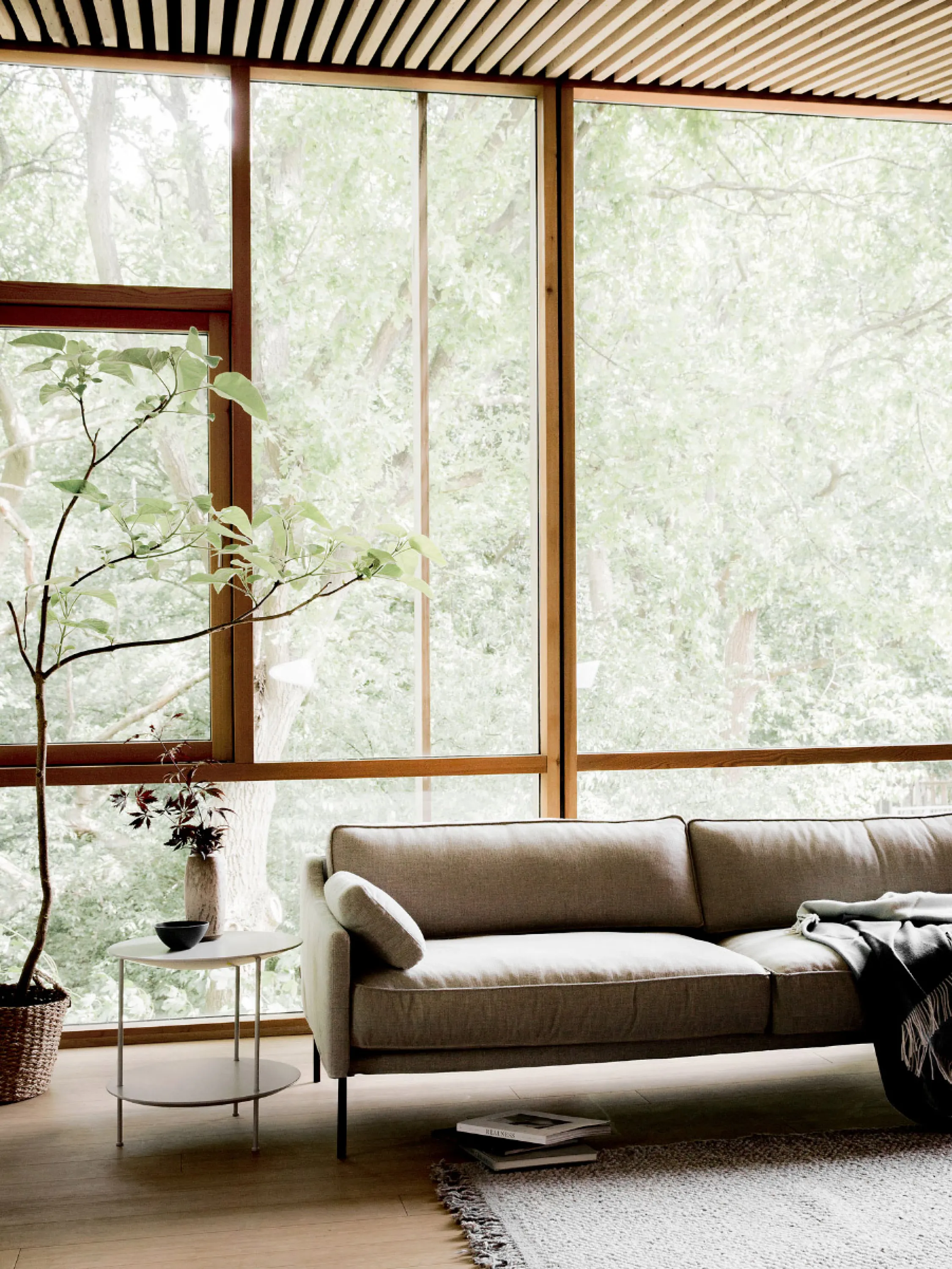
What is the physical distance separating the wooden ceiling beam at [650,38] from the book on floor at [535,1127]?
3.20 meters

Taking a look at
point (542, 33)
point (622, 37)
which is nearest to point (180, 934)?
point (542, 33)

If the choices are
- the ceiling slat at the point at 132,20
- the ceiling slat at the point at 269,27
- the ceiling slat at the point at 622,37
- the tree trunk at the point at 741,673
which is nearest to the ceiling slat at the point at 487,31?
the ceiling slat at the point at 622,37

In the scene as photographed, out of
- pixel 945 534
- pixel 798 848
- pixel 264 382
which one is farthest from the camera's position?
pixel 945 534

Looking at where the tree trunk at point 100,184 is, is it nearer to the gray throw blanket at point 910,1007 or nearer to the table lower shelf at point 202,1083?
the table lower shelf at point 202,1083

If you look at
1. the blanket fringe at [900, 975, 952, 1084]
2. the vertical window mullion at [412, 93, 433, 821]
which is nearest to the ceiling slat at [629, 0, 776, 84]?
the vertical window mullion at [412, 93, 433, 821]

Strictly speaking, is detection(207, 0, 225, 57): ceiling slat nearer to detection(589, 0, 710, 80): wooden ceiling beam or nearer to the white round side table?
detection(589, 0, 710, 80): wooden ceiling beam

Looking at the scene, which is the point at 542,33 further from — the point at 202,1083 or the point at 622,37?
the point at 202,1083

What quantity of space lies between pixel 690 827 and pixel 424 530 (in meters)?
1.33

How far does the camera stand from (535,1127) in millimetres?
3016

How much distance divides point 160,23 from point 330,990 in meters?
2.91

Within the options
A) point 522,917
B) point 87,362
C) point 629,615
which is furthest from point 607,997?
point 87,362

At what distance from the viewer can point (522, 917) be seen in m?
3.56

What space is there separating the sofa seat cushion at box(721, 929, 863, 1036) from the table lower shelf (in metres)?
1.25

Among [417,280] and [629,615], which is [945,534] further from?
[417,280]
